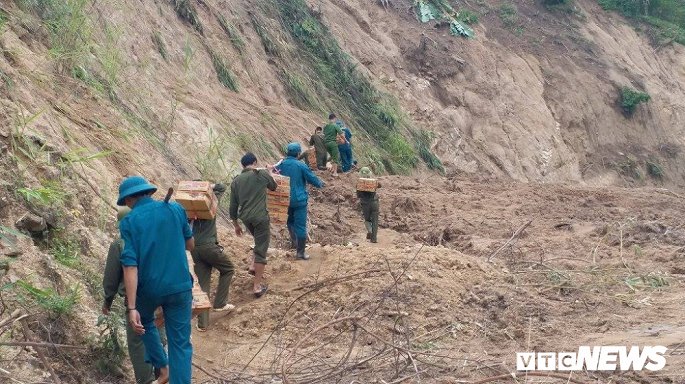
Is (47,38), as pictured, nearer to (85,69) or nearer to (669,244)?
(85,69)

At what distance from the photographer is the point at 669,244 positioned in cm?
1095

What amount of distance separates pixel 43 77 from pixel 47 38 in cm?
109

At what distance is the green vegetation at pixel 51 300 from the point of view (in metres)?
5.87

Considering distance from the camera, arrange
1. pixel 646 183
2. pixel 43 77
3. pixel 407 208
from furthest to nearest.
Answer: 1. pixel 646 183
2. pixel 407 208
3. pixel 43 77

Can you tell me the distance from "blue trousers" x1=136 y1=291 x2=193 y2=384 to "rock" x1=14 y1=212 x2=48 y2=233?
5.15 ft

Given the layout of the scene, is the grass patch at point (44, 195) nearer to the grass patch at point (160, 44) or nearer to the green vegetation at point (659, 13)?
the grass patch at point (160, 44)

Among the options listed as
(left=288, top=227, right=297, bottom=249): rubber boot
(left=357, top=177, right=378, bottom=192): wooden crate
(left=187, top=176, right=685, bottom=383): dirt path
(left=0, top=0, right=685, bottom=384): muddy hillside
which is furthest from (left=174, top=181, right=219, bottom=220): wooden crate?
(left=357, top=177, right=378, bottom=192): wooden crate

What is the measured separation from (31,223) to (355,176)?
381 inches

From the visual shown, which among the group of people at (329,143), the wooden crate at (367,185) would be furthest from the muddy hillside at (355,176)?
the wooden crate at (367,185)

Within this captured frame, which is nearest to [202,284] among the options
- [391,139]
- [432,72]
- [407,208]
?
[407,208]

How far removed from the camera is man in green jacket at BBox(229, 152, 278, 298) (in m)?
8.36

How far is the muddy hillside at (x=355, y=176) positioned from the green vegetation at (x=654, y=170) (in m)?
0.12

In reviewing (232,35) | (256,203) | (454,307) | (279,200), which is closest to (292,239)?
(279,200)

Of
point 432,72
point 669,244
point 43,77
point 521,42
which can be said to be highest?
point 521,42
